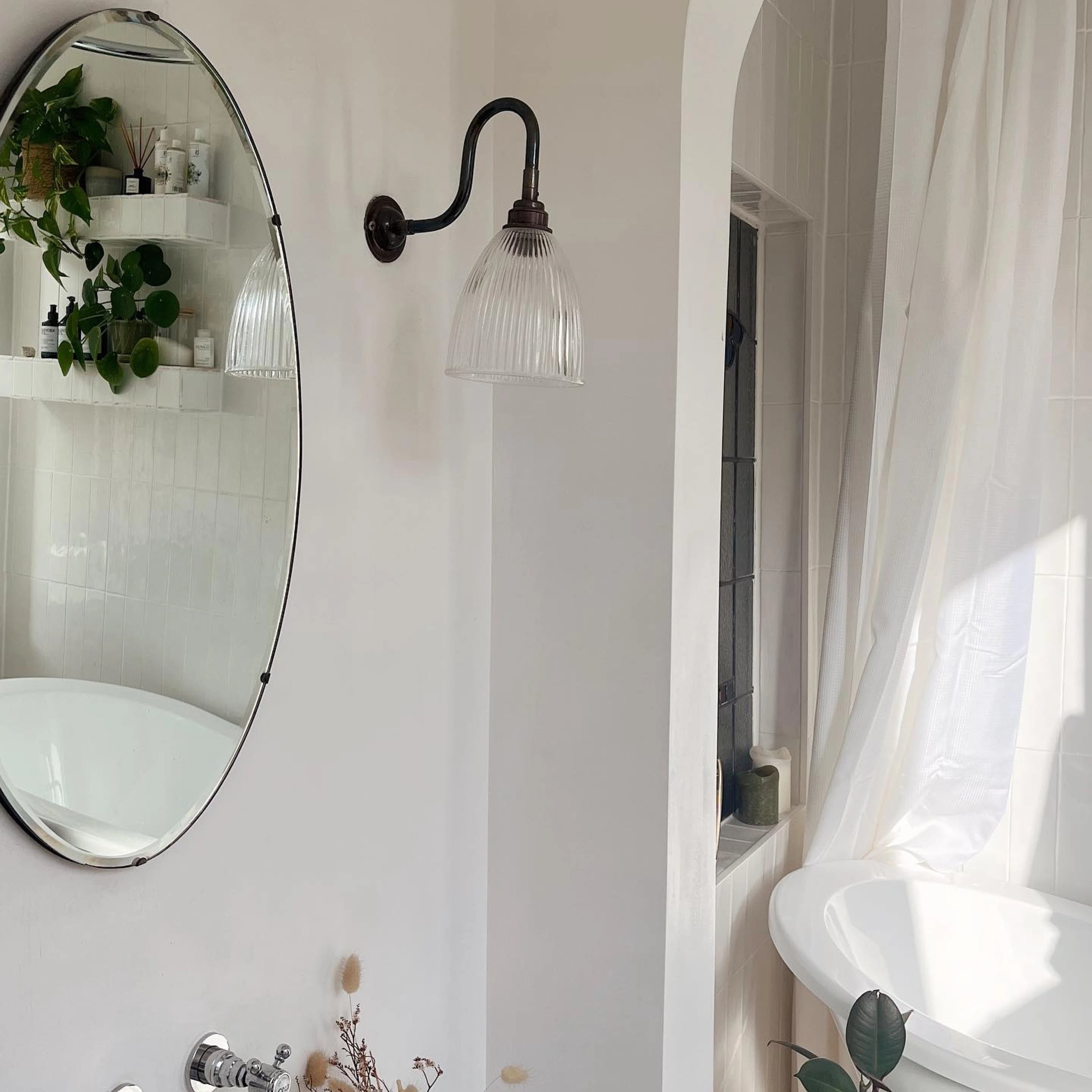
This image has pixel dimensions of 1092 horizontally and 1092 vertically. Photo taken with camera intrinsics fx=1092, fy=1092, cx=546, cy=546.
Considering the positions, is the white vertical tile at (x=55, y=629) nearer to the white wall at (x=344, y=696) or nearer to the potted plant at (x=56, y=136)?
the white wall at (x=344, y=696)

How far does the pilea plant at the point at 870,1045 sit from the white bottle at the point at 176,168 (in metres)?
1.23

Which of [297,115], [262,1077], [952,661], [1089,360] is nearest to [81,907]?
[262,1077]

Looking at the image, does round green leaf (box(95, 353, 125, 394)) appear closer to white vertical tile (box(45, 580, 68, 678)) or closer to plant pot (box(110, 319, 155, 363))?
plant pot (box(110, 319, 155, 363))

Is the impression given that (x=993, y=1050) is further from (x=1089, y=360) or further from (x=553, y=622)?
(x=1089, y=360)

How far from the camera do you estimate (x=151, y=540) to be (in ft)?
2.83

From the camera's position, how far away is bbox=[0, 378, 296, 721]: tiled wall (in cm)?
78

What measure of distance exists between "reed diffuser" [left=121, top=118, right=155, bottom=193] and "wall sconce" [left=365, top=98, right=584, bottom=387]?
310 mm

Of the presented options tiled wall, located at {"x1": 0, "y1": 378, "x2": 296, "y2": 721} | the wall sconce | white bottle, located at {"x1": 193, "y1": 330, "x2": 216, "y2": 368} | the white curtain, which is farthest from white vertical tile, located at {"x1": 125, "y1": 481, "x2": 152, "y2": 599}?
the white curtain

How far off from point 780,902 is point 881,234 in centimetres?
123

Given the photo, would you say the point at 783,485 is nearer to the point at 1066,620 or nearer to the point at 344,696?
the point at 1066,620

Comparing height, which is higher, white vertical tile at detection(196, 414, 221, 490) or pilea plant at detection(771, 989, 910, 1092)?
Answer: white vertical tile at detection(196, 414, 221, 490)

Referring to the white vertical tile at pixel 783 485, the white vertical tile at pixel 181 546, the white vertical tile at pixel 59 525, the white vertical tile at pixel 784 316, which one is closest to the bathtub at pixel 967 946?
the white vertical tile at pixel 783 485

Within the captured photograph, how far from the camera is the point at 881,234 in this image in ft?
6.64

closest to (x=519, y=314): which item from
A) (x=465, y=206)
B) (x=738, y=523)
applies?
(x=465, y=206)
